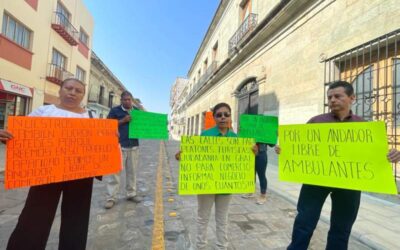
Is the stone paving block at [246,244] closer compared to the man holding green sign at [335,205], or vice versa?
the man holding green sign at [335,205]

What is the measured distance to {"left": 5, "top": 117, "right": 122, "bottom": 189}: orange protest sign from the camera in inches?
78.1

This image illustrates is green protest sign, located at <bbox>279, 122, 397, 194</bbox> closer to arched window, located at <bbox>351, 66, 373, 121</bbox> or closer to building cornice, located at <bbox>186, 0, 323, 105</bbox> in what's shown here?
arched window, located at <bbox>351, 66, 373, 121</bbox>

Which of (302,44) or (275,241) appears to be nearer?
(275,241)

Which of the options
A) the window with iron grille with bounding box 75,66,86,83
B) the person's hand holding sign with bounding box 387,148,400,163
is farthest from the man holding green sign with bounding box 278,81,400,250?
the window with iron grille with bounding box 75,66,86,83

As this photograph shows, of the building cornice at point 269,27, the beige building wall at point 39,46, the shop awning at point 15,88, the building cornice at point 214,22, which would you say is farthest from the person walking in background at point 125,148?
the building cornice at point 214,22

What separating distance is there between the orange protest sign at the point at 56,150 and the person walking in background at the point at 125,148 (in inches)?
66.2

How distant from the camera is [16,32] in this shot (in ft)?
42.5

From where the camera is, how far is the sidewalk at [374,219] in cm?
312

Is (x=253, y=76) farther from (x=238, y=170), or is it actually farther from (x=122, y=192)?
(x=238, y=170)

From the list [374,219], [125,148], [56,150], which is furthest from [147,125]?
[374,219]

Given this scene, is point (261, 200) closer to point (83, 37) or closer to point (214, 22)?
point (214, 22)

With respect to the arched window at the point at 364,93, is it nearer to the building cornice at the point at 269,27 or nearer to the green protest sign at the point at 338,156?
the building cornice at the point at 269,27

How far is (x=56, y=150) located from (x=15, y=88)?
1354 cm

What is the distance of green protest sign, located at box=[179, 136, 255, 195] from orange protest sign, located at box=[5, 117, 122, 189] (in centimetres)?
80
